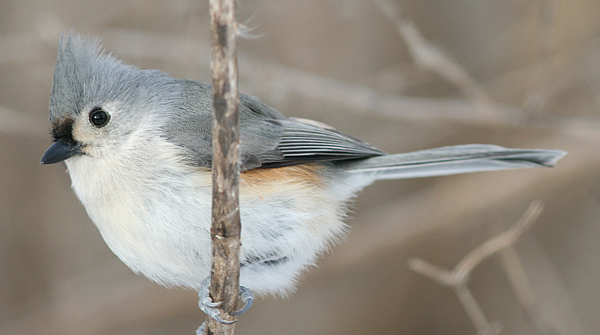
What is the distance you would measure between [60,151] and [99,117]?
8.2 inches

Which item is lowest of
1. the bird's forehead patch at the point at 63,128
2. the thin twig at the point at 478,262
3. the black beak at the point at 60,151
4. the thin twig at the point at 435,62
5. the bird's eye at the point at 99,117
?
the thin twig at the point at 478,262

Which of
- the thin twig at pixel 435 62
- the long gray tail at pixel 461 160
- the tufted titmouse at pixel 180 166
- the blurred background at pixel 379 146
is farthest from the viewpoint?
the blurred background at pixel 379 146

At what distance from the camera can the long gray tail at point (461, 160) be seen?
272 cm

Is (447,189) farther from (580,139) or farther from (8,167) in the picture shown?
(8,167)

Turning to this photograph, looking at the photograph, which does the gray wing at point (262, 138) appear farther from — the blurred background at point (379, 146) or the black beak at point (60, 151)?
the blurred background at point (379, 146)

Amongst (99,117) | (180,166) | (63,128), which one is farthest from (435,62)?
(63,128)

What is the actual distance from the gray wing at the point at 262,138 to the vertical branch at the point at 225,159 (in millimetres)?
514

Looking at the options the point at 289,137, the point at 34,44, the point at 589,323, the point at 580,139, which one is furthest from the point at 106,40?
the point at 589,323

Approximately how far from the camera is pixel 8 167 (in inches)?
173

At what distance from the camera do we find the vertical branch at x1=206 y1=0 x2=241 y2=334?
1.56 m

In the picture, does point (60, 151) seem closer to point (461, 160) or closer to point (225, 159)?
point (225, 159)

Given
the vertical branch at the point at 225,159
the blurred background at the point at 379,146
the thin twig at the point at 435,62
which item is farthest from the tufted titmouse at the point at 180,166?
the blurred background at the point at 379,146

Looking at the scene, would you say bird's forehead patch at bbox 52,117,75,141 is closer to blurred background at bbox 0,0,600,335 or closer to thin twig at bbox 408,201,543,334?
blurred background at bbox 0,0,600,335

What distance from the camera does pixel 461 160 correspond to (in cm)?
277
